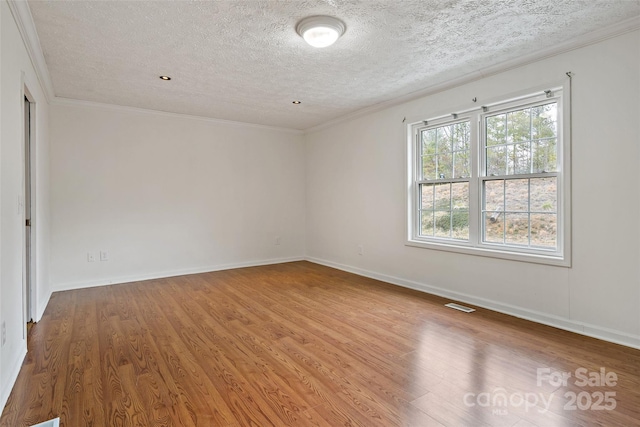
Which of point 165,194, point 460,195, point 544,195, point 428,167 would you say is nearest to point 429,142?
point 428,167

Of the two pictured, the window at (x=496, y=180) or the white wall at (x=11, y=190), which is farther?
the window at (x=496, y=180)

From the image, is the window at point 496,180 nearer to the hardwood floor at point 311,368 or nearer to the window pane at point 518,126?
the window pane at point 518,126

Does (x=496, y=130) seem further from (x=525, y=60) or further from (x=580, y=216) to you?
(x=580, y=216)

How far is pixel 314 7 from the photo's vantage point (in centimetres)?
242

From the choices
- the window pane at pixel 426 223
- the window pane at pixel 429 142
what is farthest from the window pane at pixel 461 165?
the window pane at pixel 426 223

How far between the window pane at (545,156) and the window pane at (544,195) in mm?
107

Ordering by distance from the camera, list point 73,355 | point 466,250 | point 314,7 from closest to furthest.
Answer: point 314,7, point 73,355, point 466,250

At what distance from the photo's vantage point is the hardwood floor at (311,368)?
1.87 meters

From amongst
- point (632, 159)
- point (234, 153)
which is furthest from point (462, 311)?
point (234, 153)

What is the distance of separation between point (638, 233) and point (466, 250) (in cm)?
149

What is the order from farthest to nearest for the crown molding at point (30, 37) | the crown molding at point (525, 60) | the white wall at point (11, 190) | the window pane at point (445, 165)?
1. the window pane at point (445, 165)
2. the crown molding at point (525, 60)
3. the crown molding at point (30, 37)
4. the white wall at point (11, 190)

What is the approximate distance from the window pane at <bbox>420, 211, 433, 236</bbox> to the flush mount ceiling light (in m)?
2.57

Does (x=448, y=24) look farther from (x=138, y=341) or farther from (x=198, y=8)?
(x=138, y=341)

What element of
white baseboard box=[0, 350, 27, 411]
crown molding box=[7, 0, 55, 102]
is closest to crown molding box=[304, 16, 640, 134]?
crown molding box=[7, 0, 55, 102]
